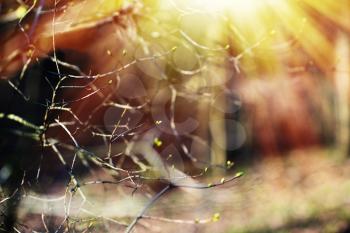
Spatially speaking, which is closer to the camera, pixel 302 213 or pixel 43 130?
pixel 43 130

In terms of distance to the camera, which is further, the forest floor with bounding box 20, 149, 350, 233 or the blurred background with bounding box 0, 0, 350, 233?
the forest floor with bounding box 20, 149, 350, 233

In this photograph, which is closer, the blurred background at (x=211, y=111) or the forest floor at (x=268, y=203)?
the blurred background at (x=211, y=111)

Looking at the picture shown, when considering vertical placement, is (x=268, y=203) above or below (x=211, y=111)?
above

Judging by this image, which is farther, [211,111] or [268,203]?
[211,111]

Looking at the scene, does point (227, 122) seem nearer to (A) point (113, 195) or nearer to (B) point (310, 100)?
(B) point (310, 100)

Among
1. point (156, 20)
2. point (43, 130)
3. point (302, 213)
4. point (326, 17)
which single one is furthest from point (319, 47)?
point (43, 130)

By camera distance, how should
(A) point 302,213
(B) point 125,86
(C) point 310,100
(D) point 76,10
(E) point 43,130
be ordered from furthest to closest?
(C) point 310,100
(B) point 125,86
(A) point 302,213
(D) point 76,10
(E) point 43,130

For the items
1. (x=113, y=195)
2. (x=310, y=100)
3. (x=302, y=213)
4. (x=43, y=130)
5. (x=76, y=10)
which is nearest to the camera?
(x=43, y=130)

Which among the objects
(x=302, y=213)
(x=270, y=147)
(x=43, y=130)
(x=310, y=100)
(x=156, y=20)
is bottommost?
(x=270, y=147)
